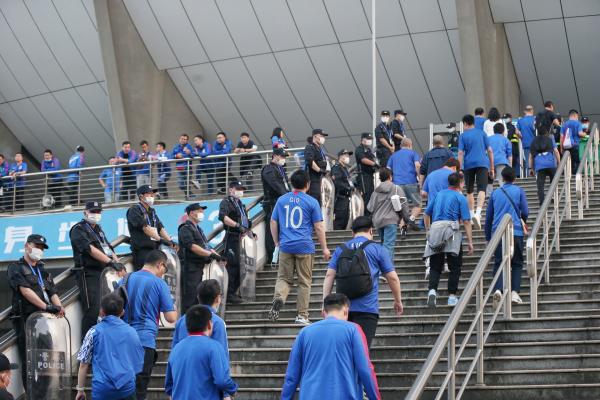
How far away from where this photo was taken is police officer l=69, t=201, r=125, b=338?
12789 millimetres

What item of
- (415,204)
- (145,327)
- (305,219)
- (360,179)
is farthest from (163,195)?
(145,327)

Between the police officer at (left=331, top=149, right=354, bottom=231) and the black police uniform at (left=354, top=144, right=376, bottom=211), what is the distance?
0.72 metres

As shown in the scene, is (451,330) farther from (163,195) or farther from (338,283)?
(163,195)

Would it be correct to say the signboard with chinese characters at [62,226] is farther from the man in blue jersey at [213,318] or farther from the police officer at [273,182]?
the man in blue jersey at [213,318]

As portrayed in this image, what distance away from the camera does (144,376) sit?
34.2 feet

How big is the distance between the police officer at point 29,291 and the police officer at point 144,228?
1.43 m

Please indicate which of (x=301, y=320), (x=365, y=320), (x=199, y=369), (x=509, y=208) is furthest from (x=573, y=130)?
(x=199, y=369)

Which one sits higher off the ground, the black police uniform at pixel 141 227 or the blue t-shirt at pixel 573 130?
the blue t-shirt at pixel 573 130

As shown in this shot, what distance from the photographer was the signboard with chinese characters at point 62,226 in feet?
74.2

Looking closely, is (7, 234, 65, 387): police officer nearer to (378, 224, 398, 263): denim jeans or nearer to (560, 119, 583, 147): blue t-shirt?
(378, 224, 398, 263): denim jeans

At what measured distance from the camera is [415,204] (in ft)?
55.4

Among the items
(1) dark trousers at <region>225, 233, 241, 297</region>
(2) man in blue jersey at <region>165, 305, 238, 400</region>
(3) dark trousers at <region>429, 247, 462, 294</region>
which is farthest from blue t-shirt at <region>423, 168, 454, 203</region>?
(2) man in blue jersey at <region>165, 305, 238, 400</region>

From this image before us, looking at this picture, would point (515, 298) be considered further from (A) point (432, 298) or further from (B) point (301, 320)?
(B) point (301, 320)

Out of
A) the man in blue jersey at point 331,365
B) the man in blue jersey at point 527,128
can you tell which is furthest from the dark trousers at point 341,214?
the man in blue jersey at point 331,365
